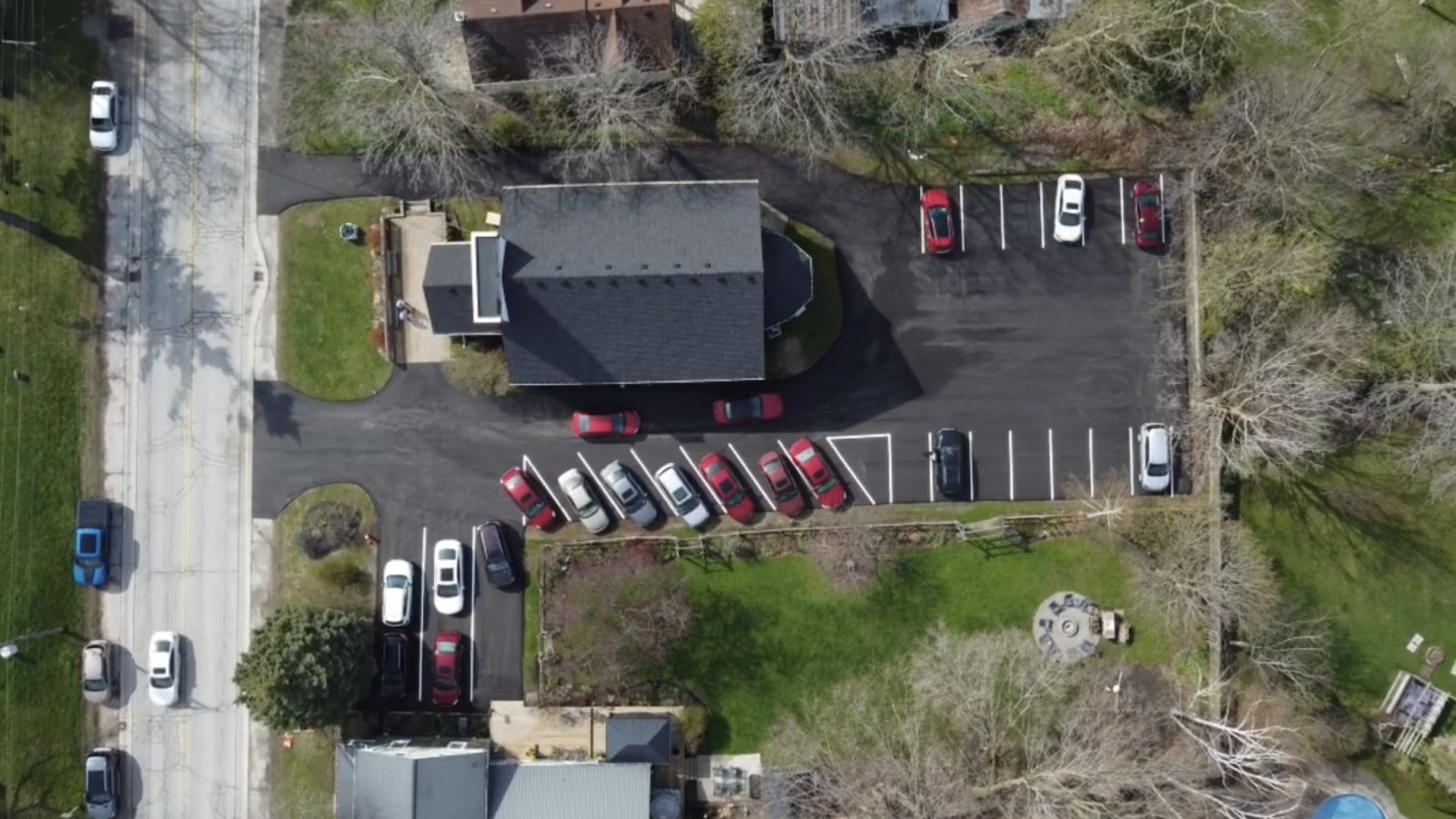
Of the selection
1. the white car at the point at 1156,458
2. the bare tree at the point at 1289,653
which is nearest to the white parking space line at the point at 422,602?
the white car at the point at 1156,458

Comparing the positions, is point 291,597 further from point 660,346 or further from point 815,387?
point 815,387

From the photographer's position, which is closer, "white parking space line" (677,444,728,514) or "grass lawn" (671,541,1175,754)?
"grass lawn" (671,541,1175,754)

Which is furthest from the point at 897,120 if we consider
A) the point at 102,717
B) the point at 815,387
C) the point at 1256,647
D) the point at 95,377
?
the point at 102,717

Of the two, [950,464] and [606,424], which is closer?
[950,464]

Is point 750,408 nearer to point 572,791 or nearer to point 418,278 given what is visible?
point 418,278

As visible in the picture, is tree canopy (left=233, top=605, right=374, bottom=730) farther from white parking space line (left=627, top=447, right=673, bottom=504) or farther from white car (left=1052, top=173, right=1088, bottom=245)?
white car (left=1052, top=173, right=1088, bottom=245)

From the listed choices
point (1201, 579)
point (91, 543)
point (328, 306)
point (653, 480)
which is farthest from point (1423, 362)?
point (91, 543)

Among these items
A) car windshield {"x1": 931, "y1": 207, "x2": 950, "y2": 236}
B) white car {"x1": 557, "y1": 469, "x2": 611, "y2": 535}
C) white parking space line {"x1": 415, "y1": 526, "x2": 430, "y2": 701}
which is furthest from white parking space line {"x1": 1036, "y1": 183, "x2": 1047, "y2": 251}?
white parking space line {"x1": 415, "y1": 526, "x2": 430, "y2": 701}
